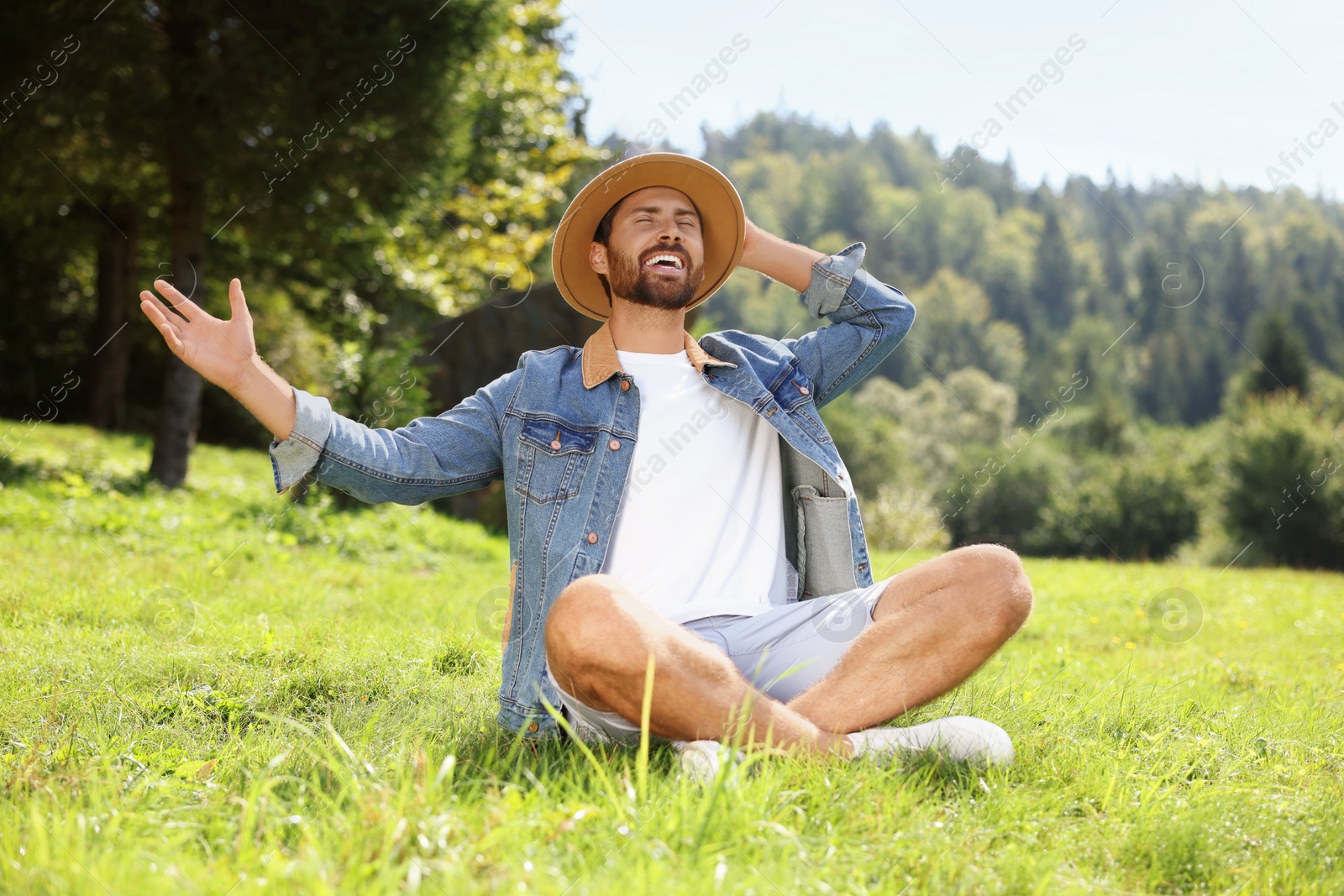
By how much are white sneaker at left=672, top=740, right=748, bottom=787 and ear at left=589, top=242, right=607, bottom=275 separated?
1.81 meters

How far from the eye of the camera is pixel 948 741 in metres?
2.40

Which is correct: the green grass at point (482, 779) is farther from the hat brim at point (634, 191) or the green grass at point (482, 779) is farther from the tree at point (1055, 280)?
the tree at point (1055, 280)

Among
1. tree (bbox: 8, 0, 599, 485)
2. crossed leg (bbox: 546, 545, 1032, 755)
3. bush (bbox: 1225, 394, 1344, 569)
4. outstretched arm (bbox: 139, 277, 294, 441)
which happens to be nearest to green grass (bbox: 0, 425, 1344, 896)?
crossed leg (bbox: 546, 545, 1032, 755)

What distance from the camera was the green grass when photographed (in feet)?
5.75

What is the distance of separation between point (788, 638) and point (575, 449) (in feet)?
2.71

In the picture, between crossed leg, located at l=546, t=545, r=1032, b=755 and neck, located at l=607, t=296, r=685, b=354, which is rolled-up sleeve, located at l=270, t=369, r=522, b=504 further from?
crossed leg, located at l=546, t=545, r=1032, b=755

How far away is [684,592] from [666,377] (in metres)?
0.74

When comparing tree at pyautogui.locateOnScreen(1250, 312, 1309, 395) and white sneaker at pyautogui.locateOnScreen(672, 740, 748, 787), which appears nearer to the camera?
white sneaker at pyautogui.locateOnScreen(672, 740, 748, 787)

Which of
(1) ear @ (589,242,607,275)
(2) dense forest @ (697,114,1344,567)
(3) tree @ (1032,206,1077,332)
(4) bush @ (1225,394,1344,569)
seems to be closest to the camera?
(1) ear @ (589,242,607,275)

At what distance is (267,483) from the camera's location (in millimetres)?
10586

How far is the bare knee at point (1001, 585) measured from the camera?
2.49m

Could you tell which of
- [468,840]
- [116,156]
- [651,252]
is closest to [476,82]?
[116,156]

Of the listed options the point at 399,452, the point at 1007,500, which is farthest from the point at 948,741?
the point at 1007,500

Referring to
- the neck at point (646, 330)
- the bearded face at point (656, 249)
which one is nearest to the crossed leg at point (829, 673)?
the neck at point (646, 330)
